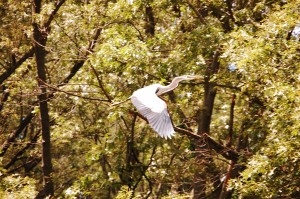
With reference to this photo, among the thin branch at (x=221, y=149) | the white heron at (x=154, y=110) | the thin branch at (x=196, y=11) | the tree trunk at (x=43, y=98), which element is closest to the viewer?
the white heron at (x=154, y=110)

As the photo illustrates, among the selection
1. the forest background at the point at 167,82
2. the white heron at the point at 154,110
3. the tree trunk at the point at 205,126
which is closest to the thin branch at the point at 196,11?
the forest background at the point at 167,82

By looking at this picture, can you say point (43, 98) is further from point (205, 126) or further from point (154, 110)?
point (154, 110)

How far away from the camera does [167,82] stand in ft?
24.9

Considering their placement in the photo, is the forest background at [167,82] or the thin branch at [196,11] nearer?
the forest background at [167,82]

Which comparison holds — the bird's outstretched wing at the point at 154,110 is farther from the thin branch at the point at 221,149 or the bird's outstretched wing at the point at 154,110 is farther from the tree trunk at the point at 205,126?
the tree trunk at the point at 205,126

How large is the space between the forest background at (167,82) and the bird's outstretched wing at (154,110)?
3.15 ft

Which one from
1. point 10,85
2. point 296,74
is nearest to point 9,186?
point 10,85

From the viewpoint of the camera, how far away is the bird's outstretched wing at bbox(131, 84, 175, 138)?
5534mm

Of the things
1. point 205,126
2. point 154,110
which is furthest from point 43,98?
point 154,110

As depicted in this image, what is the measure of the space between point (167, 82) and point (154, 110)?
1842 millimetres

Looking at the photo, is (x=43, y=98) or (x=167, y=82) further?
(x=43, y=98)

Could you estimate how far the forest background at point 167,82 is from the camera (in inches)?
243

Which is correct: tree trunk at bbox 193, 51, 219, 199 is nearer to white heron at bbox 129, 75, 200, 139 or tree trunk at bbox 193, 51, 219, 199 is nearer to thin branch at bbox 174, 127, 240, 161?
thin branch at bbox 174, 127, 240, 161

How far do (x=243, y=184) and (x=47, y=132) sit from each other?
355 cm
